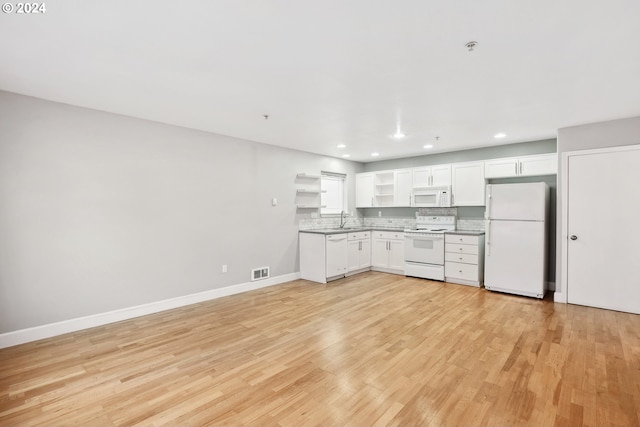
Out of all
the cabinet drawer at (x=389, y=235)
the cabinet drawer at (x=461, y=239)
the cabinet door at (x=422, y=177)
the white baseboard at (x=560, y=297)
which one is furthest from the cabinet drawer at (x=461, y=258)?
the cabinet door at (x=422, y=177)

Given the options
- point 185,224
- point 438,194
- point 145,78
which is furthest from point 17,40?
point 438,194

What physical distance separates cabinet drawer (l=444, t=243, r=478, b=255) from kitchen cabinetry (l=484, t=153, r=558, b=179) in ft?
4.40

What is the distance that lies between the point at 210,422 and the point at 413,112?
11.8 ft

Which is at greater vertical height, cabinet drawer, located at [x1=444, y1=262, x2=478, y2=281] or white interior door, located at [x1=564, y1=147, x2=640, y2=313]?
white interior door, located at [x1=564, y1=147, x2=640, y2=313]

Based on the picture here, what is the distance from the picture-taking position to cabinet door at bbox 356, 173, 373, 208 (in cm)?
702

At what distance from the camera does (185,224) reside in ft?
14.0

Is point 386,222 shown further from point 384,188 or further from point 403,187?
point 403,187

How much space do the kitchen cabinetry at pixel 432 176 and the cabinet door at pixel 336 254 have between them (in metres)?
2.00

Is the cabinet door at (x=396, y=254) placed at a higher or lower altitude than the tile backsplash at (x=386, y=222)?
lower

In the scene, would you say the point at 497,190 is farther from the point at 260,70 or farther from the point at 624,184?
the point at 260,70

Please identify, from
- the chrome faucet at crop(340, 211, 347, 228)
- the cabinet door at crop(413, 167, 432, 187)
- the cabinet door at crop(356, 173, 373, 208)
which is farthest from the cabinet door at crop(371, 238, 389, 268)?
the cabinet door at crop(413, 167, 432, 187)

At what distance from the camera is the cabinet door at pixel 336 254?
17.9ft

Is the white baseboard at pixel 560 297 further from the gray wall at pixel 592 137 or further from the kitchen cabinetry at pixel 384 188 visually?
the kitchen cabinetry at pixel 384 188

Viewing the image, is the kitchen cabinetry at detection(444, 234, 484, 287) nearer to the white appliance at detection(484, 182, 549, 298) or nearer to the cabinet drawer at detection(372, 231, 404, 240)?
the white appliance at detection(484, 182, 549, 298)
